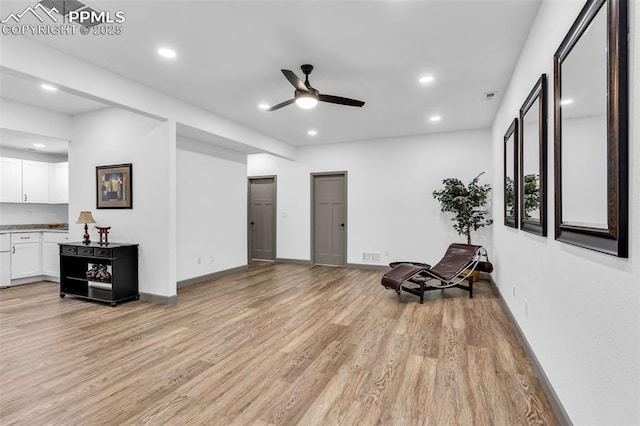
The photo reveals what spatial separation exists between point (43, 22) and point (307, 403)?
372 cm

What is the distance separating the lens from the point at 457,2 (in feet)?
7.59

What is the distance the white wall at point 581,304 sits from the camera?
1.10 metres

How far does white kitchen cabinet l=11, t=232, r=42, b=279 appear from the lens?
526 cm

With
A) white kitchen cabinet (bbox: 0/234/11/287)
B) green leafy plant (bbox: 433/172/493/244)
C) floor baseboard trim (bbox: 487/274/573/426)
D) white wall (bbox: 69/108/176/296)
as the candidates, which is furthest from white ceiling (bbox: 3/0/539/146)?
white kitchen cabinet (bbox: 0/234/11/287)

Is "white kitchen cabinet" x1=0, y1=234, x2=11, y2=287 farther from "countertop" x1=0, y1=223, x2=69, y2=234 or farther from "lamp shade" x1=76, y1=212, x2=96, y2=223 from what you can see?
"lamp shade" x1=76, y1=212, x2=96, y2=223

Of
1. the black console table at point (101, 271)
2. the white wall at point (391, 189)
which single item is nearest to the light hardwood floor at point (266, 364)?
the black console table at point (101, 271)

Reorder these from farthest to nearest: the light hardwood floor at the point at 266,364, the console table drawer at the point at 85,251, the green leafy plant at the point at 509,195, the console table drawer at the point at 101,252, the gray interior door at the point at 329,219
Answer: the gray interior door at the point at 329,219, the console table drawer at the point at 85,251, the console table drawer at the point at 101,252, the green leafy plant at the point at 509,195, the light hardwood floor at the point at 266,364

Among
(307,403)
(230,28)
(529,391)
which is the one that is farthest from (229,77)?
(529,391)

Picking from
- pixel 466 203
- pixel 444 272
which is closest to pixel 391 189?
pixel 466 203

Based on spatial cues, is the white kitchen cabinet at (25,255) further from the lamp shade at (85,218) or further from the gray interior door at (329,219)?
the gray interior door at (329,219)

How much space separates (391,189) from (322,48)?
13.0 ft

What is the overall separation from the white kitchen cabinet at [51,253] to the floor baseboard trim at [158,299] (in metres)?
2.46

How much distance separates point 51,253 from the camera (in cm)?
557

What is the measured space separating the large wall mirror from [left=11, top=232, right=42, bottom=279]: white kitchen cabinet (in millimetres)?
7489
